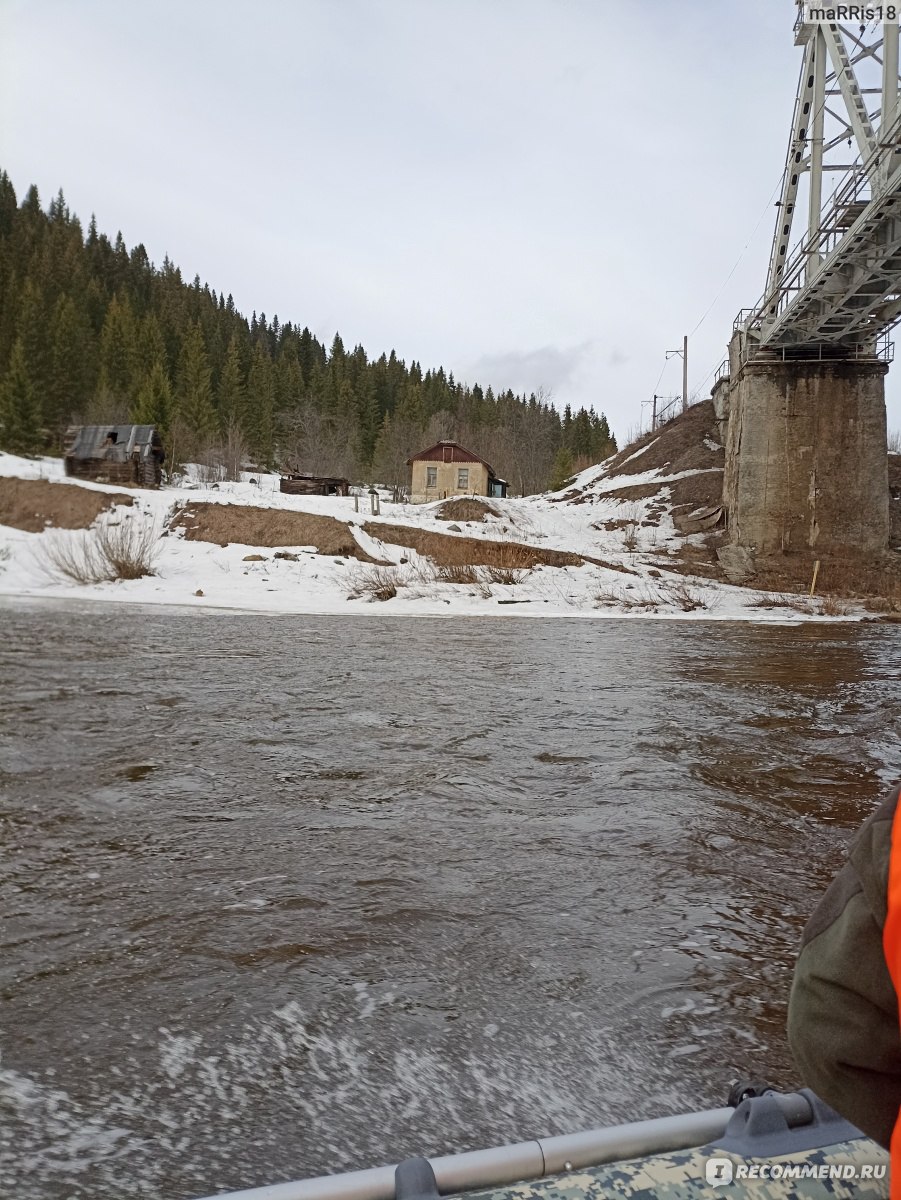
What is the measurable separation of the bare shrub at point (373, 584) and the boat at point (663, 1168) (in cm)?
2069

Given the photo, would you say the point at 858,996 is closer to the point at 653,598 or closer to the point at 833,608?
the point at 833,608

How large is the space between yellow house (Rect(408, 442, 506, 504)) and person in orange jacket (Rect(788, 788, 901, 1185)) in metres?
63.2

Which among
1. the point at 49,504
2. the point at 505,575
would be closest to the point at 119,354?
the point at 49,504

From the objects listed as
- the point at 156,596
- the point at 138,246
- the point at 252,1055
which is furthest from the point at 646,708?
the point at 138,246

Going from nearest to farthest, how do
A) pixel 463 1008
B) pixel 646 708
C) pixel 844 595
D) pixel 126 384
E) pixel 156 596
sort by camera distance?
pixel 463 1008
pixel 646 708
pixel 156 596
pixel 844 595
pixel 126 384

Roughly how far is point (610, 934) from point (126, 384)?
8067cm

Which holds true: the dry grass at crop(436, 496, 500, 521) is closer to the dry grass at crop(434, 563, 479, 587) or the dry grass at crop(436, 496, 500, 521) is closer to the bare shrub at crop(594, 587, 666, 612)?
the dry grass at crop(434, 563, 479, 587)

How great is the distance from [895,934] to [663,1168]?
40.4 inches

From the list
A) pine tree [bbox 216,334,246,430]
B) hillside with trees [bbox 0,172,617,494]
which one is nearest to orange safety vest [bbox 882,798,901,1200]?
hillside with trees [bbox 0,172,617,494]

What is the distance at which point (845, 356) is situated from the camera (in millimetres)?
26812

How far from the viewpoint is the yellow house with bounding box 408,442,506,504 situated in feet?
212

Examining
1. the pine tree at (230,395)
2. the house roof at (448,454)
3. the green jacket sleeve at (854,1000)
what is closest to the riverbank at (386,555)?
Answer: the green jacket sleeve at (854,1000)

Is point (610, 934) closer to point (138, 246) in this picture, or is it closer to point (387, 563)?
point (387, 563)

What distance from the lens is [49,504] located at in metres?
33.7
